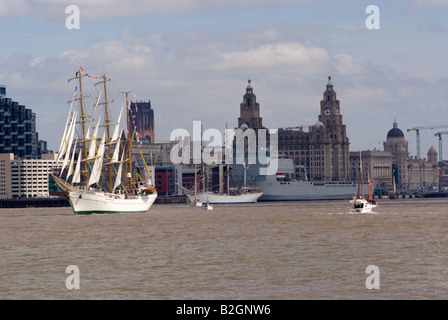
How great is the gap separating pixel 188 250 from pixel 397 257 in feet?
49.8

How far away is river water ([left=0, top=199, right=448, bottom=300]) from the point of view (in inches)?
1581

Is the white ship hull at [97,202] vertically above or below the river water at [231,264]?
above

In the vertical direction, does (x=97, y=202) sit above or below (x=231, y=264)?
above

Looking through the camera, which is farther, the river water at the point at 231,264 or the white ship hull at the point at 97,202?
the white ship hull at the point at 97,202

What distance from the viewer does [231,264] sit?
50.8 meters

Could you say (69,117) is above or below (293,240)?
above

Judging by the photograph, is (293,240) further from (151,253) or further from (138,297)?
(138,297)

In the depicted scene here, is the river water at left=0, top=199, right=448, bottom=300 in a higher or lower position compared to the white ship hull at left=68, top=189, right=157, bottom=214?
lower

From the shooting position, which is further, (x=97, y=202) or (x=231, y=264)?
(x=97, y=202)

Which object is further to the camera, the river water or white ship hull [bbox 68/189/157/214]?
white ship hull [bbox 68/189/157/214]

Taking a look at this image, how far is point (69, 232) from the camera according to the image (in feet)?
281

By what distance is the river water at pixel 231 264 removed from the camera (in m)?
40.2
